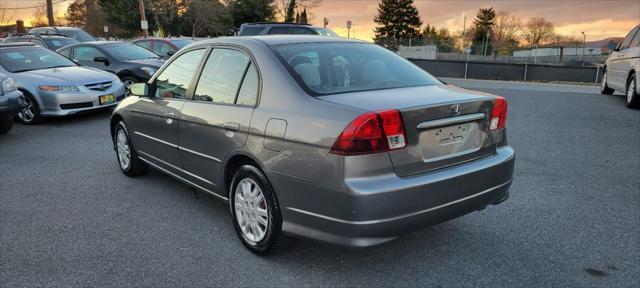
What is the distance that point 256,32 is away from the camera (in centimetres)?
1328

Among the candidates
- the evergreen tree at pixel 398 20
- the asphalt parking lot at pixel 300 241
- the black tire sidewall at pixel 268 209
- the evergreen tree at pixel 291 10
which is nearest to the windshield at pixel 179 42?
the asphalt parking lot at pixel 300 241

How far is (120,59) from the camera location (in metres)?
11.3

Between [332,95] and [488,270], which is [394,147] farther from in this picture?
[488,270]

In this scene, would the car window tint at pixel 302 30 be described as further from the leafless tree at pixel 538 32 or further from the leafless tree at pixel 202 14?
the leafless tree at pixel 538 32

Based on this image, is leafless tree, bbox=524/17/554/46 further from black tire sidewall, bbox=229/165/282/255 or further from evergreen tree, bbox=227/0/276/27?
black tire sidewall, bbox=229/165/282/255

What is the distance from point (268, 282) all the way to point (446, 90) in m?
1.79

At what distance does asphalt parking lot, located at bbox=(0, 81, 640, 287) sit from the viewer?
3.07 metres

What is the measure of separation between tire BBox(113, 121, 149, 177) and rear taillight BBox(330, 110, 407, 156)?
327 cm

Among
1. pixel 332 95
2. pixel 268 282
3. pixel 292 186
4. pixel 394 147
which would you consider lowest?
pixel 268 282

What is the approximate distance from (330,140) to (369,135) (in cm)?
23

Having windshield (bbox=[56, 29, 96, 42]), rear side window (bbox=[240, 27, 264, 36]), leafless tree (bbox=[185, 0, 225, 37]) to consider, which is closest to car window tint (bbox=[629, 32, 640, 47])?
rear side window (bbox=[240, 27, 264, 36])

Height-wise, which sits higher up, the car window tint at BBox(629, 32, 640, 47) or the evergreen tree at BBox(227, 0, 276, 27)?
the evergreen tree at BBox(227, 0, 276, 27)

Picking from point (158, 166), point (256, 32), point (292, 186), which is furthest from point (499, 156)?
point (256, 32)

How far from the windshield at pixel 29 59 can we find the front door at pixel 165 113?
19.5ft
